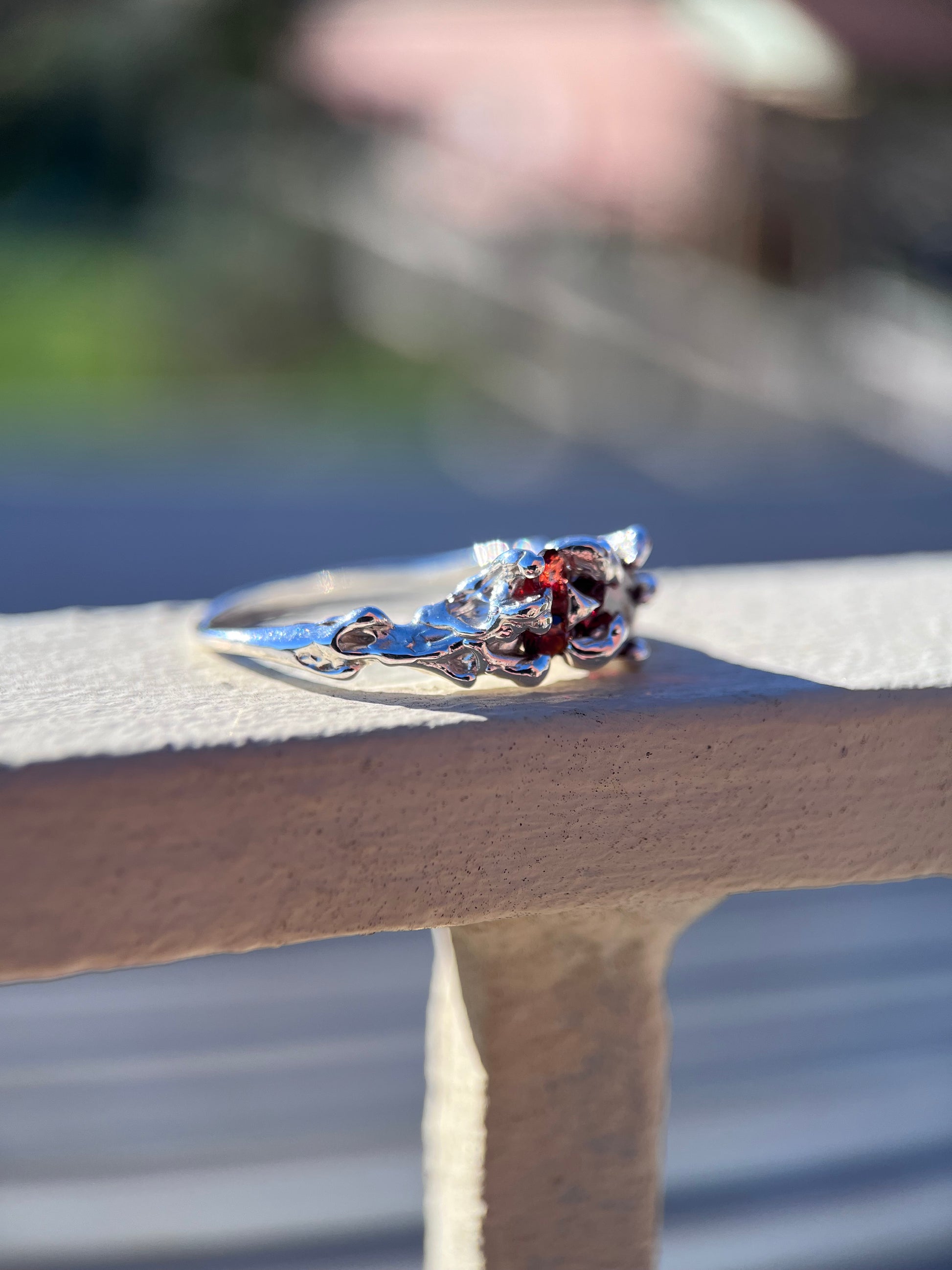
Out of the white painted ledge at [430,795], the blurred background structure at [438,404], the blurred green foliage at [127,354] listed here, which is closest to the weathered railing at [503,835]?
the white painted ledge at [430,795]

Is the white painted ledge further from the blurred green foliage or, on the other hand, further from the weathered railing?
the blurred green foliage

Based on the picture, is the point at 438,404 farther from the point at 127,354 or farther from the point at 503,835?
the point at 503,835

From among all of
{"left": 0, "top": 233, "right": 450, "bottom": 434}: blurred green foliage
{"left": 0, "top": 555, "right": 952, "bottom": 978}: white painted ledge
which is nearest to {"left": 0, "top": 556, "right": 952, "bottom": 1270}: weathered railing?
{"left": 0, "top": 555, "right": 952, "bottom": 978}: white painted ledge

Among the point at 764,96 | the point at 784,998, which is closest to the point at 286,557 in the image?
the point at 784,998

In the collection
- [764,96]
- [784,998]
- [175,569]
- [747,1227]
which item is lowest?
[747,1227]

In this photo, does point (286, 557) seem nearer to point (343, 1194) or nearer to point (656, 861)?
point (343, 1194)

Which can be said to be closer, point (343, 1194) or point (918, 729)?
point (918, 729)

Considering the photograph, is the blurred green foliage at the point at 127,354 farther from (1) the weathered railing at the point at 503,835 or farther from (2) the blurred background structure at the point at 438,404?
(1) the weathered railing at the point at 503,835
